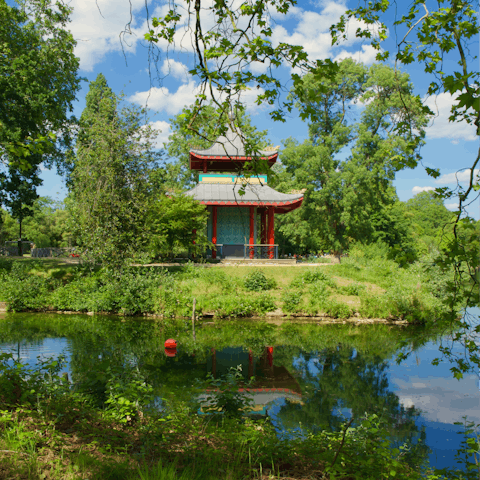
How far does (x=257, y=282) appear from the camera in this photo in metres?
16.7

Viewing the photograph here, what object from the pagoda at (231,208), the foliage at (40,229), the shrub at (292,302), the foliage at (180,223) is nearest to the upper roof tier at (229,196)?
the pagoda at (231,208)

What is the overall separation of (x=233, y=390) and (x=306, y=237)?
23.0 m

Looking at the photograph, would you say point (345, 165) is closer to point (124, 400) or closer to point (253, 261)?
point (253, 261)

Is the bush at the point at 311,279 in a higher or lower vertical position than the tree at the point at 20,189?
lower

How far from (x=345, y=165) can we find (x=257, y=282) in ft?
44.8

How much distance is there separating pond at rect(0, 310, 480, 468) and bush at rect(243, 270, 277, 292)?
221 cm

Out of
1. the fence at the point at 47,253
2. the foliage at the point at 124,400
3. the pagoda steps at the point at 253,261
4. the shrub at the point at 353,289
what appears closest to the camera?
the foliage at the point at 124,400

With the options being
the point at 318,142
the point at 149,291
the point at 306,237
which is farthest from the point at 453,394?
the point at 318,142

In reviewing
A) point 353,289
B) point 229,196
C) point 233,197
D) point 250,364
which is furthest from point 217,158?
point 250,364

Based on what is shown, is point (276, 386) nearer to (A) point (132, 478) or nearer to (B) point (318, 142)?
(A) point (132, 478)

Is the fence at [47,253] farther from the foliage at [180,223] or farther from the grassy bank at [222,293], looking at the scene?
the foliage at [180,223]

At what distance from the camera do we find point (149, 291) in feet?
50.9

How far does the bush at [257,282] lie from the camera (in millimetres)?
16625

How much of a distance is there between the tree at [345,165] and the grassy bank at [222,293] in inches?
379
